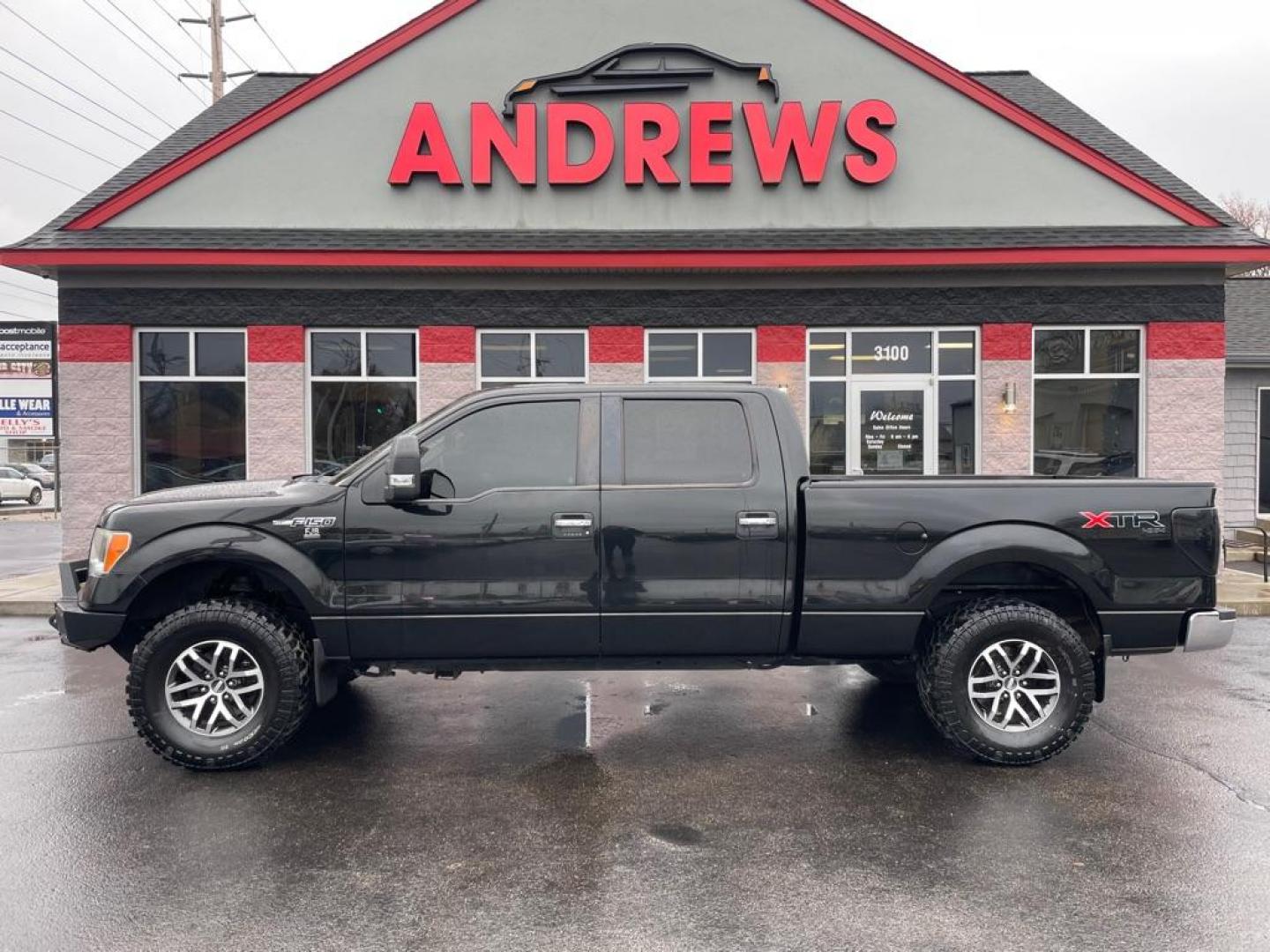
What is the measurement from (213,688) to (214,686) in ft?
0.04

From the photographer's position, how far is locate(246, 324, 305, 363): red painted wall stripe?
12070 millimetres

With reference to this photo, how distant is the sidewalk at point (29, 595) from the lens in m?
10.1

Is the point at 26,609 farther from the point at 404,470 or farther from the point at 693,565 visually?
the point at 693,565

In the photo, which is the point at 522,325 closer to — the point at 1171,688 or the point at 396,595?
the point at 396,595

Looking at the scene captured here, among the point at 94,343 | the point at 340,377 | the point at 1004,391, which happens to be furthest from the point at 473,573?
the point at 94,343

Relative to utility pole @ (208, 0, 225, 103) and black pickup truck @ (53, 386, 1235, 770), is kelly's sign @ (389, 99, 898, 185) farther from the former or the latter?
utility pole @ (208, 0, 225, 103)

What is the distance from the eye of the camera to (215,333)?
480 inches

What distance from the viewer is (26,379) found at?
1420 cm

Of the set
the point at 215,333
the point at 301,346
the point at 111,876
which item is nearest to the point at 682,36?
the point at 301,346

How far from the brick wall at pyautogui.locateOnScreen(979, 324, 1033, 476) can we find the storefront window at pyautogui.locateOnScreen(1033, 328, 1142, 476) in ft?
0.62

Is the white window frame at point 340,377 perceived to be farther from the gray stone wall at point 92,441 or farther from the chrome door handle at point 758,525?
the chrome door handle at point 758,525

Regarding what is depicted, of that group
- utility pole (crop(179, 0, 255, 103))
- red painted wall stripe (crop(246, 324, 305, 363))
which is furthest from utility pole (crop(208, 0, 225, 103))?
red painted wall stripe (crop(246, 324, 305, 363))

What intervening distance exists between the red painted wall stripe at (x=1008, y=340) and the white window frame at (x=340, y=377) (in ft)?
25.2

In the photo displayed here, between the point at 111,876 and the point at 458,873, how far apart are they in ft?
4.68
